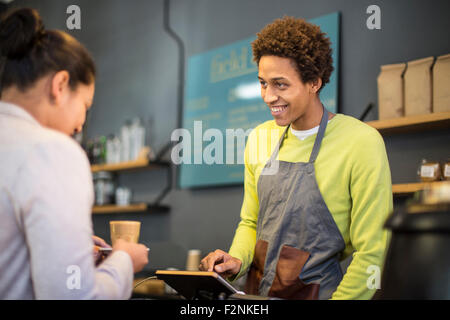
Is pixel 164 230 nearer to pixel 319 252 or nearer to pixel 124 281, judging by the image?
pixel 319 252

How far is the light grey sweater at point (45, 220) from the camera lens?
2.75ft

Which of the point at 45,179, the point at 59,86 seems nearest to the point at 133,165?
the point at 59,86

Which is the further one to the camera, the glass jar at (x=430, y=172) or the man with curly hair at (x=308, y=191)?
the glass jar at (x=430, y=172)

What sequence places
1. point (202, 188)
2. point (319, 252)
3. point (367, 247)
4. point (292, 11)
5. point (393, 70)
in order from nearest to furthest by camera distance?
point (367, 247) → point (319, 252) → point (393, 70) → point (292, 11) → point (202, 188)

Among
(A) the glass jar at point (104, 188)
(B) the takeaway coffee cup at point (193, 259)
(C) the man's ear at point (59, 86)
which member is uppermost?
(C) the man's ear at point (59, 86)

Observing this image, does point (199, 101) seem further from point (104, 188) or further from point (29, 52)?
point (29, 52)

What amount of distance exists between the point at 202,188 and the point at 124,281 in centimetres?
251

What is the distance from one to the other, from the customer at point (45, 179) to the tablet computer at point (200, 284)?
19 cm

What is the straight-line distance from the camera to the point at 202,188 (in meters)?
3.47

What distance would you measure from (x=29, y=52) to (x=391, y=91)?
1.80m

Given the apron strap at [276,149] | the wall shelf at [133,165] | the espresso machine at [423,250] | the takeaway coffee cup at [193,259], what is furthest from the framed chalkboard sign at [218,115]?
the espresso machine at [423,250]

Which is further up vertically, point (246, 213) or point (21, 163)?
point (21, 163)

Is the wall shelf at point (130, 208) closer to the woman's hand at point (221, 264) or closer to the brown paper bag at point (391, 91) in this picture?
the brown paper bag at point (391, 91)

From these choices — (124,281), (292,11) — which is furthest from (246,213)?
(292,11)
